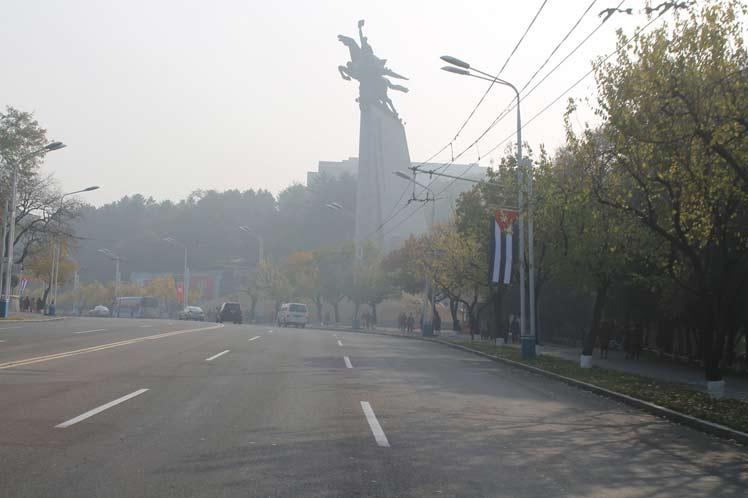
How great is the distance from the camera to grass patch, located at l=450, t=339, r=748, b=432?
40.9 ft

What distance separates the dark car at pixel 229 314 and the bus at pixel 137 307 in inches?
1016

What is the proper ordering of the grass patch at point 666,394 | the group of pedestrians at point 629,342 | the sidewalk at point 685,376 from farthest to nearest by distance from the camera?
the group of pedestrians at point 629,342 → the sidewalk at point 685,376 → the grass patch at point 666,394

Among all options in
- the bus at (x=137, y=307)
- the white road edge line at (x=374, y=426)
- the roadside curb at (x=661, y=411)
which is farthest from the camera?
the bus at (x=137, y=307)

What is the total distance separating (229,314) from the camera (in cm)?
6425

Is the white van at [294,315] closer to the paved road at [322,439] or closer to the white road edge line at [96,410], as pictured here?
the paved road at [322,439]

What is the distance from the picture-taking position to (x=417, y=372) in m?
18.7

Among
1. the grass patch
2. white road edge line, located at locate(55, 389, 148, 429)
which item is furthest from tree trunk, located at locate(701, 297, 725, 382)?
white road edge line, located at locate(55, 389, 148, 429)

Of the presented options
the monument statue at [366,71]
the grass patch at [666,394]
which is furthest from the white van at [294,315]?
the grass patch at [666,394]

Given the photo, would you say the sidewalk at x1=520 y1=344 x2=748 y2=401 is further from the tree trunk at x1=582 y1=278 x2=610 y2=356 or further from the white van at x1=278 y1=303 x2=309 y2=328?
the white van at x1=278 y1=303 x2=309 y2=328

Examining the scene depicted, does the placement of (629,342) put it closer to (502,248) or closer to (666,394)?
(502,248)

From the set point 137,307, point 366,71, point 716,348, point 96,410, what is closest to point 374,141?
point 366,71

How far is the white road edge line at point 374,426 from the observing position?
28.9ft

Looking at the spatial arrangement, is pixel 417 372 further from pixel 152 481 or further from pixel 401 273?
pixel 401 273

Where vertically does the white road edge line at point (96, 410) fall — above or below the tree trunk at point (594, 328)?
below
